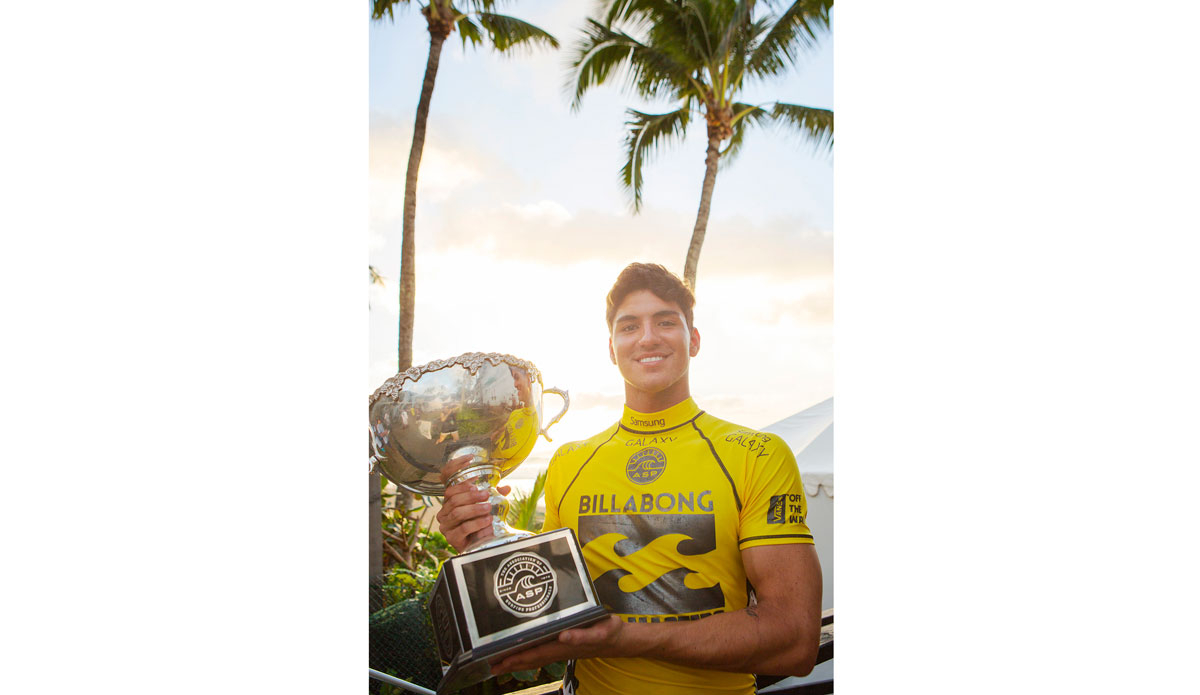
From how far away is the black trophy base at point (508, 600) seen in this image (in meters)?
1.22

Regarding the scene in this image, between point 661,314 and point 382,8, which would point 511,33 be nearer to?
point 382,8

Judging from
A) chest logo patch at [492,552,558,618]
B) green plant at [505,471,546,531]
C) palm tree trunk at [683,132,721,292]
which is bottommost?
chest logo patch at [492,552,558,618]

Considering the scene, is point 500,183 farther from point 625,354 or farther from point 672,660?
point 672,660

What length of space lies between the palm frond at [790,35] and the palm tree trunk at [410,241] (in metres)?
0.85

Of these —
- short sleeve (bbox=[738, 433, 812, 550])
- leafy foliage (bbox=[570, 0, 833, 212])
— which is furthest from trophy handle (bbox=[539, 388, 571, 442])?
leafy foliage (bbox=[570, 0, 833, 212])

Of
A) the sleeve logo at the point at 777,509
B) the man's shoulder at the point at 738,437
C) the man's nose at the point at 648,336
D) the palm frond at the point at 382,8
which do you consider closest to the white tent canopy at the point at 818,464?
the man's shoulder at the point at 738,437

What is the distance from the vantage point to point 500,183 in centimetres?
186

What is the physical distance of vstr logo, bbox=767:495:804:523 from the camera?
1.52 m

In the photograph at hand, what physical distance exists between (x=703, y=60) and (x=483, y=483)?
48.2 inches

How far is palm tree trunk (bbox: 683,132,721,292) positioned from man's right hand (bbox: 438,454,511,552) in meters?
0.74

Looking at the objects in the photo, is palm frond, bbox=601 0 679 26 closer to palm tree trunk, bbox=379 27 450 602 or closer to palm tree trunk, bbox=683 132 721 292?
palm tree trunk, bbox=683 132 721 292

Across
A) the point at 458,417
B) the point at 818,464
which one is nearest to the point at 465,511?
the point at 458,417

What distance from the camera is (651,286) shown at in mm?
1674
